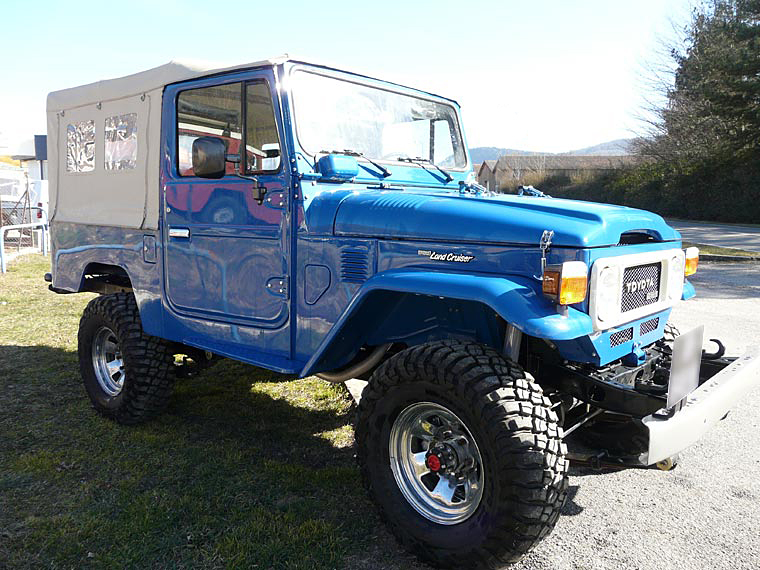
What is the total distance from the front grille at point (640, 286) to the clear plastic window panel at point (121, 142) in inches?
126

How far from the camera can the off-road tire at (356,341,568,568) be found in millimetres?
2432

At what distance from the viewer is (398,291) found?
2818mm

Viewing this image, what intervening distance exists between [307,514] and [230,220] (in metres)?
1.67

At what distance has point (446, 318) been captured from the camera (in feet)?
10.2

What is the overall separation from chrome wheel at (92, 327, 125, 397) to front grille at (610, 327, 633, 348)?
11.0ft

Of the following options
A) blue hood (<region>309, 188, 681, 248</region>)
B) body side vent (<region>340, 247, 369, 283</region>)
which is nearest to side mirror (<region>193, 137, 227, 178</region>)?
blue hood (<region>309, 188, 681, 248</region>)

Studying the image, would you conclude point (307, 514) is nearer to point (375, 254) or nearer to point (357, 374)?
point (357, 374)

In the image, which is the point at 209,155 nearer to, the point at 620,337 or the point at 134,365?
the point at 134,365

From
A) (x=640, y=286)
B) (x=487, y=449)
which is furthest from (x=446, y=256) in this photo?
(x=640, y=286)

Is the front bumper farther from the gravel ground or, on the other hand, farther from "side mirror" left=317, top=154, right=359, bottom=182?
"side mirror" left=317, top=154, right=359, bottom=182

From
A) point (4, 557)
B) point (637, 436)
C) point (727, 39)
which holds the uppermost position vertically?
point (727, 39)

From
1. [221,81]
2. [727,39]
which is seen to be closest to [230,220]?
[221,81]

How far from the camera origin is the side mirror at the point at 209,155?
10.8 feet

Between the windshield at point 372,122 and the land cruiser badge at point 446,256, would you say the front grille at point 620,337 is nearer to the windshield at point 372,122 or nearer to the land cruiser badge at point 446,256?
the land cruiser badge at point 446,256
